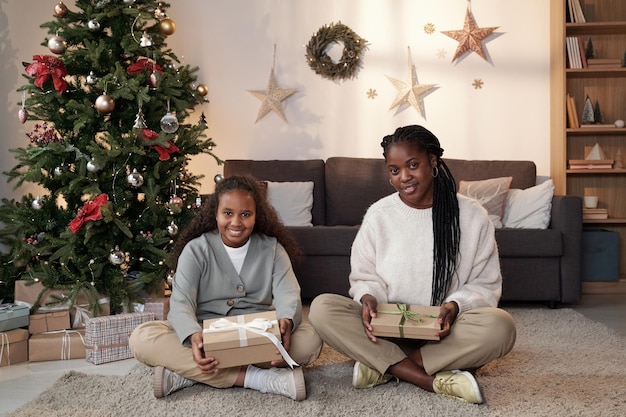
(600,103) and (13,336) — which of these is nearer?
Answer: (13,336)

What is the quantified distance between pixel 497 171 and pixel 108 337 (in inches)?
101

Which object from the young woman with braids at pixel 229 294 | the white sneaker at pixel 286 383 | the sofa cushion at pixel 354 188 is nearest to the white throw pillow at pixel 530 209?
the sofa cushion at pixel 354 188

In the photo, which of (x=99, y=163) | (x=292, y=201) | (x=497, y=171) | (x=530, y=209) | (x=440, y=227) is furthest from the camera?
(x=497, y=171)

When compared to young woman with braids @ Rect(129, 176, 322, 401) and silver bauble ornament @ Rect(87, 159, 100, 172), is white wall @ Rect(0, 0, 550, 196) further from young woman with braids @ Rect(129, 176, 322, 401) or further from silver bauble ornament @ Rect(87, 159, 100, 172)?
young woman with braids @ Rect(129, 176, 322, 401)

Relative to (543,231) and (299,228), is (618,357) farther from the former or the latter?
(299,228)

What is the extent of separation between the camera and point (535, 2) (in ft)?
14.2

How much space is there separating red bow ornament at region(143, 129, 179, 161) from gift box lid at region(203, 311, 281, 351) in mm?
1163

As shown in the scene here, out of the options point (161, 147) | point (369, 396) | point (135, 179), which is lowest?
point (369, 396)

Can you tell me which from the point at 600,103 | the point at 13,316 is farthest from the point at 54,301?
the point at 600,103

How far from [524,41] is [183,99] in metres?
2.45

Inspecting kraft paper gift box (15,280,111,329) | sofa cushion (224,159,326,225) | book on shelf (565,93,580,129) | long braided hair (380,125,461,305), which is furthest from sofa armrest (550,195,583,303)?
kraft paper gift box (15,280,111,329)

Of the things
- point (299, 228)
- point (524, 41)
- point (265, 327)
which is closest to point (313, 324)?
point (265, 327)

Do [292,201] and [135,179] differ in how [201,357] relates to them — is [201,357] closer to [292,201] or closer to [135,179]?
[135,179]

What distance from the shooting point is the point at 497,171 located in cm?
404
